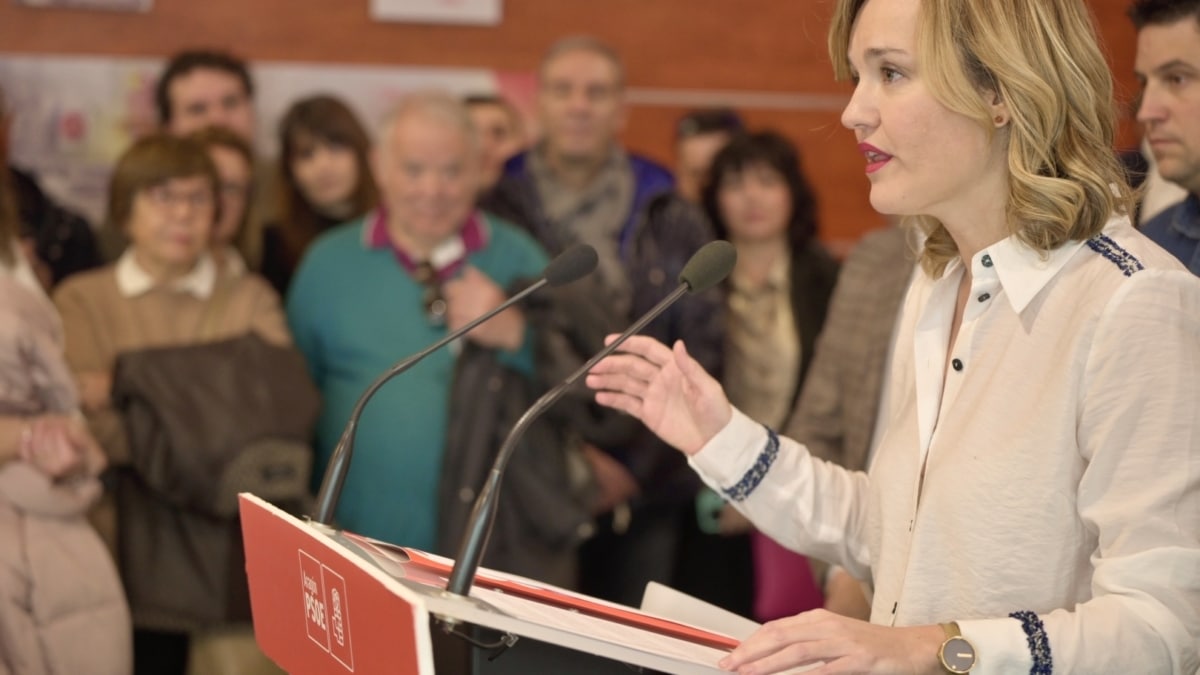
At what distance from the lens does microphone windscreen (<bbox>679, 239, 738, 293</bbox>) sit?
185cm

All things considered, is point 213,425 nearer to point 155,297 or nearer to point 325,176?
point 155,297

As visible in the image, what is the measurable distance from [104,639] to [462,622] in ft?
5.30

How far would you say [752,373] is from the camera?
3.80 metres

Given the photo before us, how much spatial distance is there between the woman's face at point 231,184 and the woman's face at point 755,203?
4.38 ft

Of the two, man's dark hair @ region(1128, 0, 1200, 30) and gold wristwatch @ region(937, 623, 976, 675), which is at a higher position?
man's dark hair @ region(1128, 0, 1200, 30)

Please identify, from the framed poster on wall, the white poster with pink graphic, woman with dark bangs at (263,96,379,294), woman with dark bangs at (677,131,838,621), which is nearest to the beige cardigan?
woman with dark bangs at (263,96,379,294)

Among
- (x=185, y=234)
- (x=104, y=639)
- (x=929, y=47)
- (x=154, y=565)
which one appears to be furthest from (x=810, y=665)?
(x=185, y=234)

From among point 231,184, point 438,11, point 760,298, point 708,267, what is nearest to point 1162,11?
point 708,267

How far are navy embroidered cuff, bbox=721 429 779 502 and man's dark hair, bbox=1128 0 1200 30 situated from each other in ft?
3.17

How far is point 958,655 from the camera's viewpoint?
1503 mm

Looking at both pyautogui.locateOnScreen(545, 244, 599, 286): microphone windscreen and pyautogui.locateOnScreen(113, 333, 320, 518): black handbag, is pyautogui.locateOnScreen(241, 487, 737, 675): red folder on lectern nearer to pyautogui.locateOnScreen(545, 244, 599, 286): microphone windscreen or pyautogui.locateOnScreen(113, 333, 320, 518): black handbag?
pyautogui.locateOnScreen(545, 244, 599, 286): microphone windscreen

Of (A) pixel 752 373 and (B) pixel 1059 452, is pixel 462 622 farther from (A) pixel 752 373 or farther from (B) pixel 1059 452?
(A) pixel 752 373

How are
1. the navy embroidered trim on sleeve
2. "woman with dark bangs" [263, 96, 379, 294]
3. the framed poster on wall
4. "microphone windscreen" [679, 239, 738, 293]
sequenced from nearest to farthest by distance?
the navy embroidered trim on sleeve < "microphone windscreen" [679, 239, 738, 293] < "woman with dark bangs" [263, 96, 379, 294] < the framed poster on wall

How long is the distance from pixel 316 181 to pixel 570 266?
2242 millimetres
